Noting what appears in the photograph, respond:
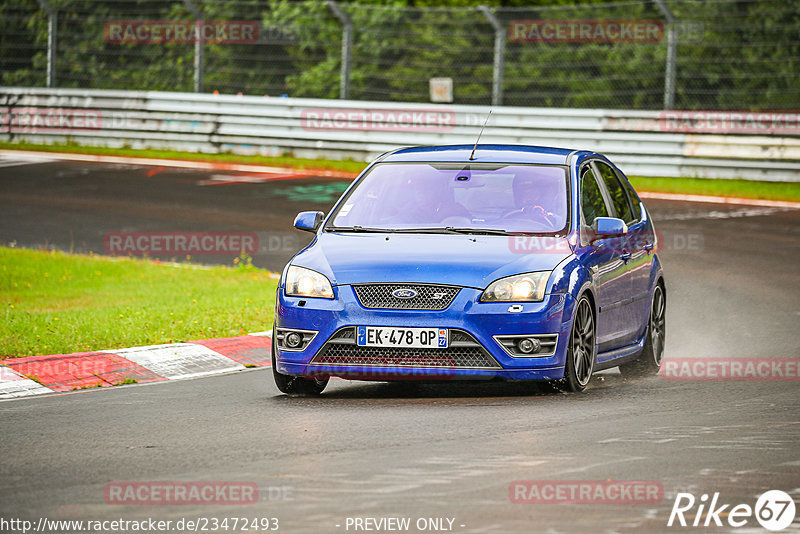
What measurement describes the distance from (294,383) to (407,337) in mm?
962

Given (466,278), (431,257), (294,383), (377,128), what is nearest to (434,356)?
(466,278)

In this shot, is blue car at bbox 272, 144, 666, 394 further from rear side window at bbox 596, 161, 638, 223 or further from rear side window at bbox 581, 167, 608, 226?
rear side window at bbox 596, 161, 638, 223

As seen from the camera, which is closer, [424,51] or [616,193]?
[616,193]

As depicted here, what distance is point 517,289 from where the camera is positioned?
8.80 metres

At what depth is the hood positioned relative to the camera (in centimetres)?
883

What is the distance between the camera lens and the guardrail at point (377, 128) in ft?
75.4

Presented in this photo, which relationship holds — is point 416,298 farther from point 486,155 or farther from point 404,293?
point 486,155

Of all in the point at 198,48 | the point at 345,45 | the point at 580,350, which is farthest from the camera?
the point at 198,48

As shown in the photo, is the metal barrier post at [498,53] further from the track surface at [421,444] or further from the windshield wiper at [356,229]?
the windshield wiper at [356,229]

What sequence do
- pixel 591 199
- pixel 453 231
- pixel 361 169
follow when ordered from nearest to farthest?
pixel 453 231
pixel 591 199
pixel 361 169

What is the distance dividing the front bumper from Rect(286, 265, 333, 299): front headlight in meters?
0.06

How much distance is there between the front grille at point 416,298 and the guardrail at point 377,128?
591 inches

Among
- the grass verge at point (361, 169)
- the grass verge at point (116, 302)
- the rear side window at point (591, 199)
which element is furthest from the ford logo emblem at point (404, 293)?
the grass verge at point (361, 169)

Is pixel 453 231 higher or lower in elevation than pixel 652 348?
higher
